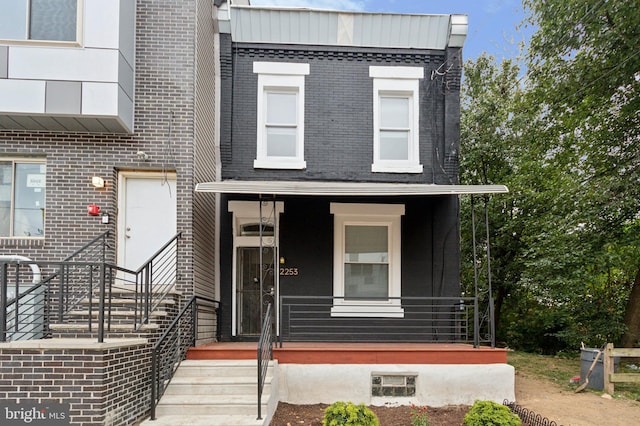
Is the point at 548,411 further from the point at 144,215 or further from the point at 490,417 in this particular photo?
the point at 144,215

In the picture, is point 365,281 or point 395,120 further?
point 395,120

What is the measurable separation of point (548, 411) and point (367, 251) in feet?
13.2

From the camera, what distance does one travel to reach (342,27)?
29.7ft

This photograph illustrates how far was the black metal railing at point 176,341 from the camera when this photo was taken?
5538mm

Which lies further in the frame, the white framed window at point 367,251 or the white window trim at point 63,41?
the white framed window at point 367,251

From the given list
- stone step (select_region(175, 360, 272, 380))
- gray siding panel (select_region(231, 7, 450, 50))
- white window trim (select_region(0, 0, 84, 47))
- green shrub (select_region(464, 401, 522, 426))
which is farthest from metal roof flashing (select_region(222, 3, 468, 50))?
A: green shrub (select_region(464, 401, 522, 426))

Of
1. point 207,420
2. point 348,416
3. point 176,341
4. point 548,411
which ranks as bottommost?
point 548,411

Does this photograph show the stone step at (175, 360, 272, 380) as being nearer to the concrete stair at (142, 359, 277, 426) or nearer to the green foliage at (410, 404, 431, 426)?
the concrete stair at (142, 359, 277, 426)

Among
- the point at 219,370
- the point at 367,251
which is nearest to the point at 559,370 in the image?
the point at 367,251

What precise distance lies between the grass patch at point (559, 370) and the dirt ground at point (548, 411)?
480 mm

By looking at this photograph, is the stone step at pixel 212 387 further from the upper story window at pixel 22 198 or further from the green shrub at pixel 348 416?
the upper story window at pixel 22 198

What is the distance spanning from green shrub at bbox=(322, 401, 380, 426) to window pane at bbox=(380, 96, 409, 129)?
586 cm

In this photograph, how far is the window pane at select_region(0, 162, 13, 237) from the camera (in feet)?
23.7

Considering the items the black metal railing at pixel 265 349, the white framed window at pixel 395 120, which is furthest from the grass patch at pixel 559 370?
the black metal railing at pixel 265 349
